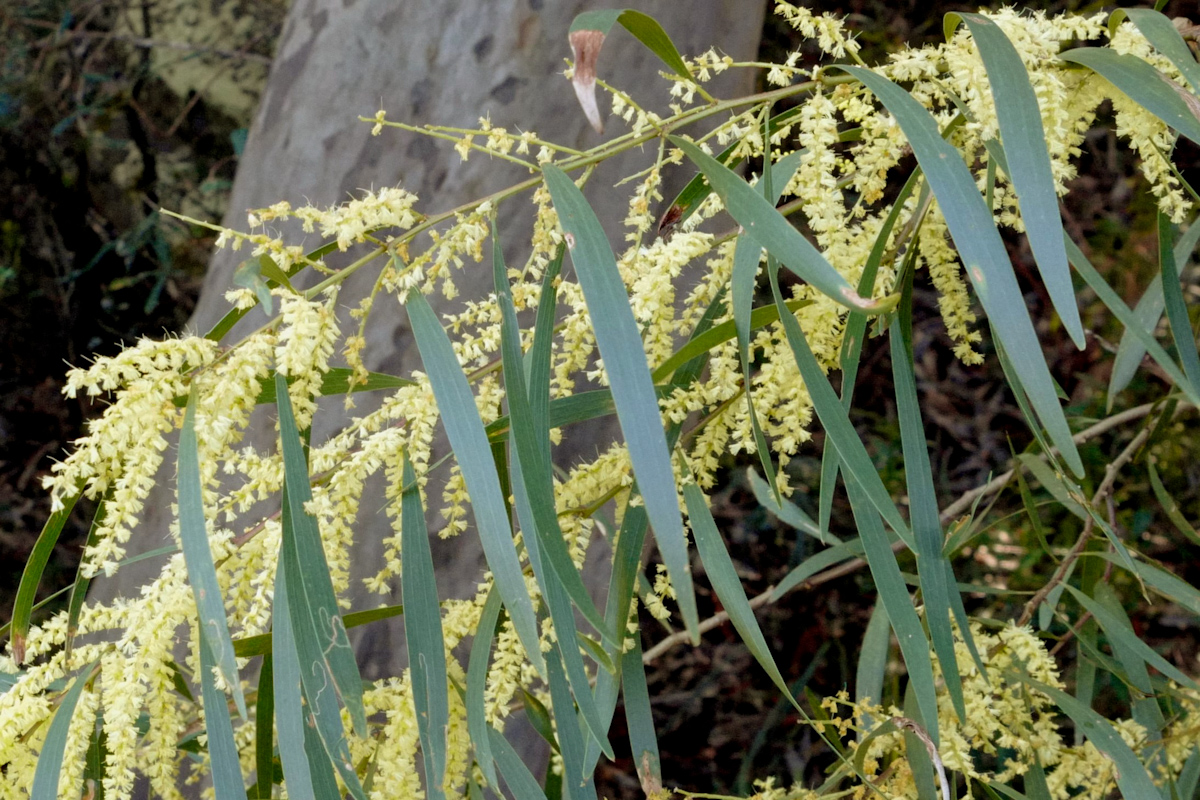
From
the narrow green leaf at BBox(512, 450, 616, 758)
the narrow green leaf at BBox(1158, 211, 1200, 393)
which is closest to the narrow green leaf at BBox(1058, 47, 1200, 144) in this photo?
the narrow green leaf at BBox(1158, 211, 1200, 393)

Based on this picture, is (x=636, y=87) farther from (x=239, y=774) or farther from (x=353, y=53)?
(x=239, y=774)

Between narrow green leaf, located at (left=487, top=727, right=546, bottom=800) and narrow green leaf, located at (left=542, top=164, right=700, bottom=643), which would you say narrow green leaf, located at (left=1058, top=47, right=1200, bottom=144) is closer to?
narrow green leaf, located at (left=542, top=164, right=700, bottom=643)

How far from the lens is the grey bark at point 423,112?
98cm

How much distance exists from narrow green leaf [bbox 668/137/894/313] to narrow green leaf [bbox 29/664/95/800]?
42cm

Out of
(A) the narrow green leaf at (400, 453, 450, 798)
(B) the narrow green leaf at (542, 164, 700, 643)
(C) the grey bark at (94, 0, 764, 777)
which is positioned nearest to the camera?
(B) the narrow green leaf at (542, 164, 700, 643)

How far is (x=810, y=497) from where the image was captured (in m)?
1.98

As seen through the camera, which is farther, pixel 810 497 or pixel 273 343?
pixel 810 497

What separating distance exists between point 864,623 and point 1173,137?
156cm

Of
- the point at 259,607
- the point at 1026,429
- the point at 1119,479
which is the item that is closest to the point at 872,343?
the point at 1026,429

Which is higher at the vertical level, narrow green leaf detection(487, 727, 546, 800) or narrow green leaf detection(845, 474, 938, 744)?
narrow green leaf detection(845, 474, 938, 744)

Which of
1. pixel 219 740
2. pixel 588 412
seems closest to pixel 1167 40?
pixel 588 412

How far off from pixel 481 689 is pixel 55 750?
0.70ft

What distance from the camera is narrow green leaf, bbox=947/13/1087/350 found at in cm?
37

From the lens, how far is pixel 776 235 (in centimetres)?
40
